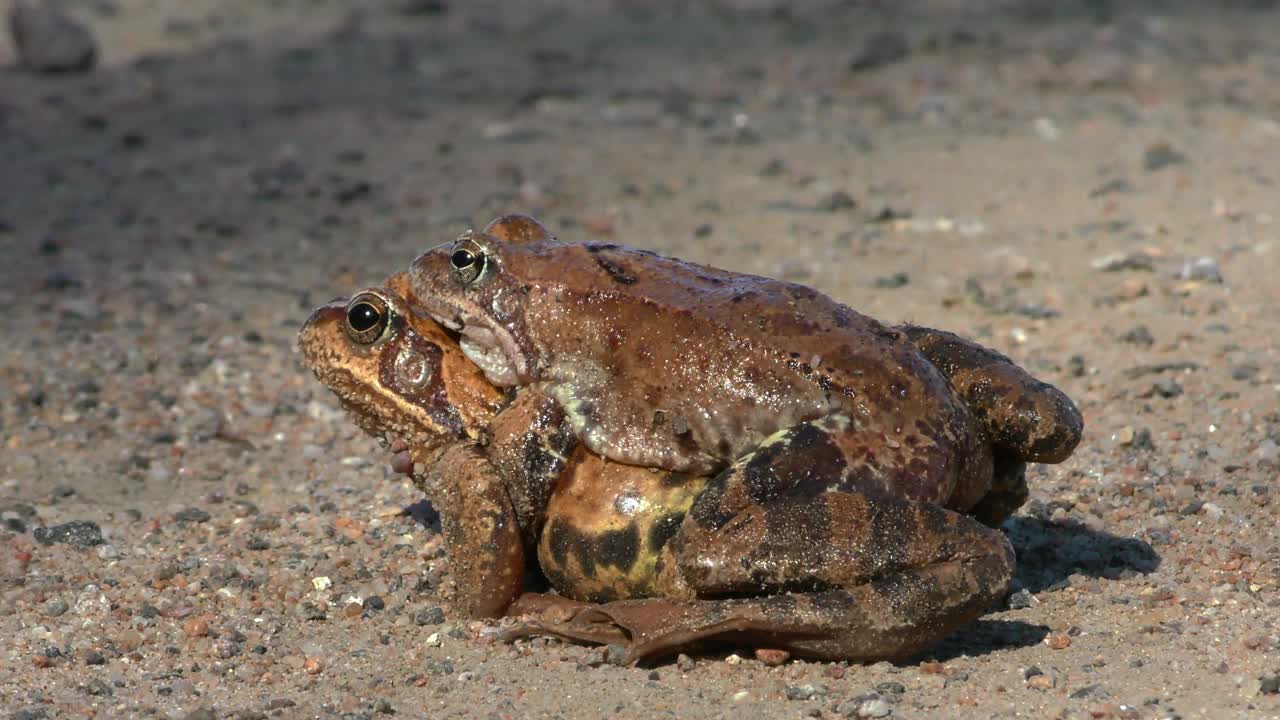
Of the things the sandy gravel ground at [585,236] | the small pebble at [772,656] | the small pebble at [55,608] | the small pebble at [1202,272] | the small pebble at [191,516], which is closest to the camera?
the small pebble at [772,656]

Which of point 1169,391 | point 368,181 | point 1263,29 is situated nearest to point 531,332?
point 1169,391

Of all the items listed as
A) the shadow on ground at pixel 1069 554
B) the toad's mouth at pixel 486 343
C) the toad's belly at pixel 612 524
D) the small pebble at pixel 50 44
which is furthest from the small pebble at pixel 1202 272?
the small pebble at pixel 50 44

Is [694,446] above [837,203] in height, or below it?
above

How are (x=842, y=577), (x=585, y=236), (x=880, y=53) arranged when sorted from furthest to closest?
(x=880, y=53), (x=585, y=236), (x=842, y=577)

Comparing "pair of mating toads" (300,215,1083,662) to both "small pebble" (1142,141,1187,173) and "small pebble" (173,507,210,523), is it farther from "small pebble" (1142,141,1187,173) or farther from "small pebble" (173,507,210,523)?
"small pebble" (1142,141,1187,173)

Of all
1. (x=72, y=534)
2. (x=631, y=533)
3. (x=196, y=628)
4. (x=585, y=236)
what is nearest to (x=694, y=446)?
(x=631, y=533)

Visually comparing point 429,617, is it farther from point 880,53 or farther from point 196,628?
point 880,53

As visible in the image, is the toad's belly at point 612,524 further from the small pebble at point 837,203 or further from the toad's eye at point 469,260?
the small pebble at point 837,203

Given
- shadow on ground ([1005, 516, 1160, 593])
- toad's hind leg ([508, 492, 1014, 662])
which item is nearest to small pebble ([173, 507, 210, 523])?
toad's hind leg ([508, 492, 1014, 662])
